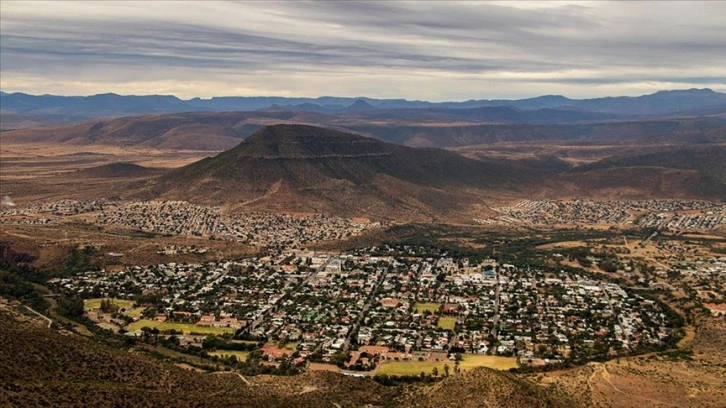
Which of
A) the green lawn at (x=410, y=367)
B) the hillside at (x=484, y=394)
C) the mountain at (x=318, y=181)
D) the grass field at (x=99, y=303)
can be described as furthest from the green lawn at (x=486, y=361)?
the mountain at (x=318, y=181)

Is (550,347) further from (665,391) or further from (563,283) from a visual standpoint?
(563,283)

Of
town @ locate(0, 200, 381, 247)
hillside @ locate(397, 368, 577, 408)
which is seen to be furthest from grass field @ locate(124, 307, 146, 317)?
hillside @ locate(397, 368, 577, 408)

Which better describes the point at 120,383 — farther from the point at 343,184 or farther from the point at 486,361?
the point at 343,184

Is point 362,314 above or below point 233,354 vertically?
below

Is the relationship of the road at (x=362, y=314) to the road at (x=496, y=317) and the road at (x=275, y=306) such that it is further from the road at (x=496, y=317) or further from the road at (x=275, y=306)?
the road at (x=496, y=317)

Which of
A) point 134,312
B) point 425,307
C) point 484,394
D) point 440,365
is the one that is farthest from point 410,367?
point 134,312
